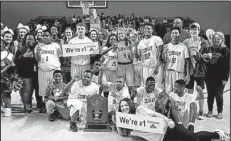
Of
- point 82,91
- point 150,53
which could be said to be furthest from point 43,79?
point 150,53

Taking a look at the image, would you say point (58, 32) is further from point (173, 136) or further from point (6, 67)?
point (173, 136)

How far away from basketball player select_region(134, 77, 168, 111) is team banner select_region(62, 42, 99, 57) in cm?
97

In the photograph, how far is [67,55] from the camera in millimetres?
4133

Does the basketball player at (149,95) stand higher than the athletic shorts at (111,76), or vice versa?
the athletic shorts at (111,76)

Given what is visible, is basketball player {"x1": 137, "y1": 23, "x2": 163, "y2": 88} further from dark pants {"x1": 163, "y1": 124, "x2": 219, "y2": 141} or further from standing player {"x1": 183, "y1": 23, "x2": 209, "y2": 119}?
dark pants {"x1": 163, "y1": 124, "x2": 219, "y2": 141}

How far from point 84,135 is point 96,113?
310mm

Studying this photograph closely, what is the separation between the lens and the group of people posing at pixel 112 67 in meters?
3.80

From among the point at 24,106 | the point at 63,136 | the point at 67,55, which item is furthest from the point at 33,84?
the point at 63,136

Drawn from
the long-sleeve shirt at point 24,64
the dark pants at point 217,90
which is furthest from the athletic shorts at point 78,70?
the dark pants at point 217,90

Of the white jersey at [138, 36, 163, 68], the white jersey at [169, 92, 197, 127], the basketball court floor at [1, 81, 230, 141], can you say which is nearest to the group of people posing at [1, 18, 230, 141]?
the white jersey at [138, 36, 163, 68]

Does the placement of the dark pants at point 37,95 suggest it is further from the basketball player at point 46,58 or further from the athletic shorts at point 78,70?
the athletic shorts at point 78,70

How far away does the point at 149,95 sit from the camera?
3.50 m

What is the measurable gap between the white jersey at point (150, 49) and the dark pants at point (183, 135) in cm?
113

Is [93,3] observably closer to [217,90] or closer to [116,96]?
[116,96]
